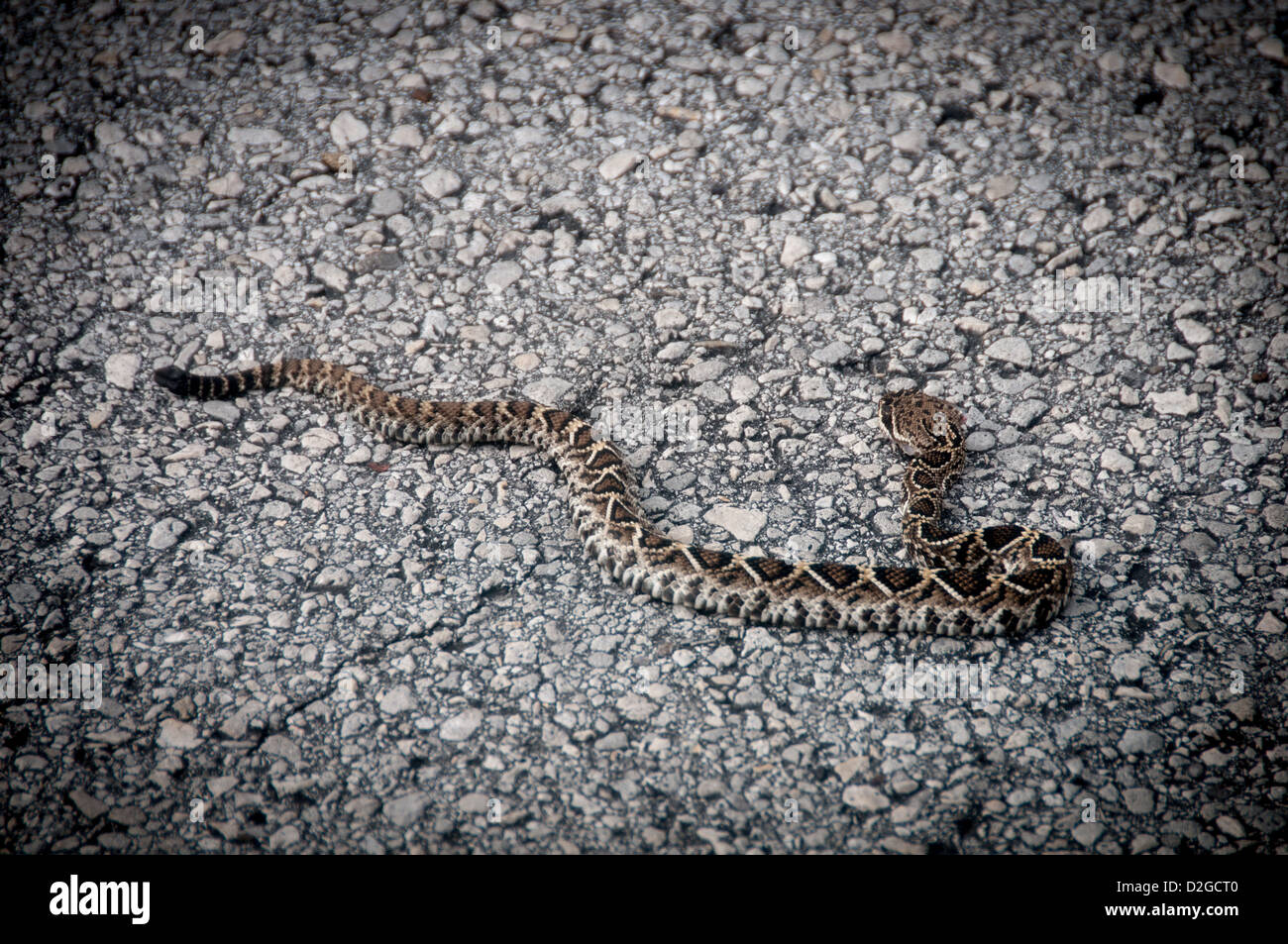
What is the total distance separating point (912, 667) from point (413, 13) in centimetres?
837

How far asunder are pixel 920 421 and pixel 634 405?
225cm

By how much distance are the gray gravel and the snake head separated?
0.24 metres

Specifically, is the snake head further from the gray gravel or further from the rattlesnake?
the gray gravel

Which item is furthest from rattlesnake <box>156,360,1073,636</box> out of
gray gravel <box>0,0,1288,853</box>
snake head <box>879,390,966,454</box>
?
gray gravel <box>0,0,1288,853</box>

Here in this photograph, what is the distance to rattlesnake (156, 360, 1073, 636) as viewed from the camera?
570 centimetres

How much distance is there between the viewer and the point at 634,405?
754 centimetres

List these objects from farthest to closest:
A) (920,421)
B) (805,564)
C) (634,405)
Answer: (634,405) < (920,421) < (805,564)

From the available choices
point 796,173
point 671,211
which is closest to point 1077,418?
point 796,173

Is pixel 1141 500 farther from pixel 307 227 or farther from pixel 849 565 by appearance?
pixel 307 227

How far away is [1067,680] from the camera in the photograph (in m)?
5.40

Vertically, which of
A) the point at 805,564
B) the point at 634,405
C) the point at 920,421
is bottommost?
the point at 805,564

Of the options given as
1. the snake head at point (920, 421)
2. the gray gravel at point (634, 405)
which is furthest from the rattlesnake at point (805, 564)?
the gray gravel at point (634, 405)

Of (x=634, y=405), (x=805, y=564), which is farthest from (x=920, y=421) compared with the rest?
(x=634, y=405)

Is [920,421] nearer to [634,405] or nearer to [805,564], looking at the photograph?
[805,564]
